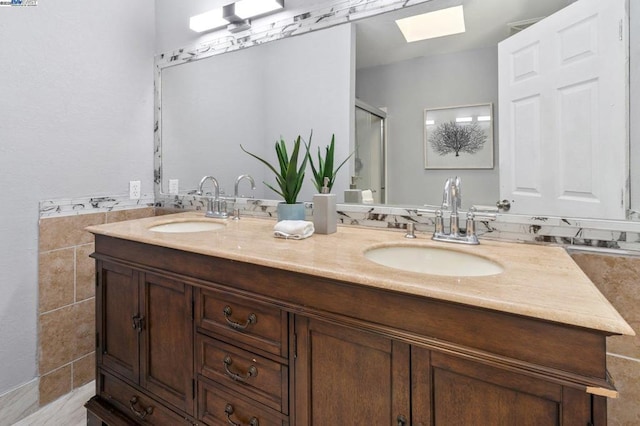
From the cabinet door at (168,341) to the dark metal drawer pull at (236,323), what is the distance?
0.54 feet

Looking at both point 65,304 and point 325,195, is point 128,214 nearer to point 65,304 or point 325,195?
point 65,304

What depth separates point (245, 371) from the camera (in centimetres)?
101

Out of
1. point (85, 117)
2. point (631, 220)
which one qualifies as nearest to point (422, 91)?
point (631, 220)

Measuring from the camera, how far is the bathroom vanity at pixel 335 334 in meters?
0.62

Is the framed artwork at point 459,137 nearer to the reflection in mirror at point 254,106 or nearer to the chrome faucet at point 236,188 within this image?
the reflection in mirror at point 254,106

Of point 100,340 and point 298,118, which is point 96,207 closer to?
point 100,340

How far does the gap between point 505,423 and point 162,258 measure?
1092 millimetres

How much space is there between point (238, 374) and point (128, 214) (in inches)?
55.8

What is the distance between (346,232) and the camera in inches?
52.4

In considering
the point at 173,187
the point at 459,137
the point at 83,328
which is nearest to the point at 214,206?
the point at 173,187

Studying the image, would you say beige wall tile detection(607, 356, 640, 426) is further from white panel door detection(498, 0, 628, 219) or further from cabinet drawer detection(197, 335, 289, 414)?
cabinet drawer detection(197, 335, 289, 414)

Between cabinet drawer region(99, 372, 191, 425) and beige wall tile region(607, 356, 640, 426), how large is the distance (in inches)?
52.3

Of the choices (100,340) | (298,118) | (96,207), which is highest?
(298,118)

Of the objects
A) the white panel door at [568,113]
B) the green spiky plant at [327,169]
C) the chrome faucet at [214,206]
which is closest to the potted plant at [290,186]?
the green spiky plant at [327,169]
